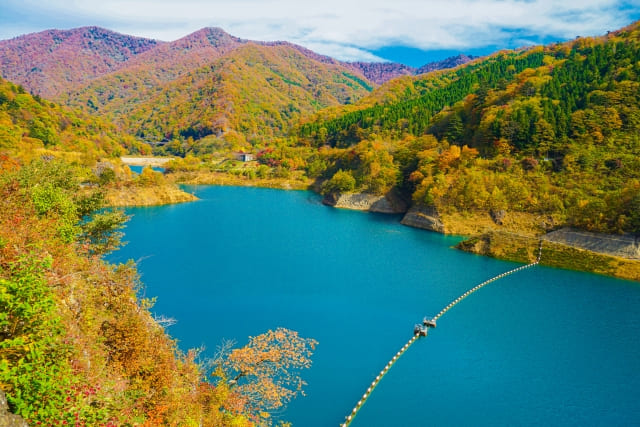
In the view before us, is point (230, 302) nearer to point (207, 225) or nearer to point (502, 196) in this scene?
point (207, 225)

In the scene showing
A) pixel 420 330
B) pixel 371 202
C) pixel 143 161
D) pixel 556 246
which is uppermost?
pixel 556 246

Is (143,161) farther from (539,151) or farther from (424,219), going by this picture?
(539,151)

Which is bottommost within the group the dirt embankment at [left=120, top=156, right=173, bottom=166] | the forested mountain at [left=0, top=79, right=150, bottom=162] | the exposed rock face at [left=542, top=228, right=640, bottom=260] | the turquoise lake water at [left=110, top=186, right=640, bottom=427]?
the turquoise lake water at [left=110, top=186, right=640, bottom=427]

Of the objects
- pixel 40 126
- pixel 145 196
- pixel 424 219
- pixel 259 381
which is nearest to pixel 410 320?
pixel 259 381

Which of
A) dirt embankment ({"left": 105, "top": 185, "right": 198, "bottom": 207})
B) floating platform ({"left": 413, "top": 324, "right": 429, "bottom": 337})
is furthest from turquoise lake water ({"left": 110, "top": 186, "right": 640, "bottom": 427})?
dirt embankment ({"left": 105, "top": 185, "right": 198, "bottom": 207})

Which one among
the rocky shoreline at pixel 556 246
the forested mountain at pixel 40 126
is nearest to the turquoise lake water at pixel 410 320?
the rocky shoreline at pixel 556 246

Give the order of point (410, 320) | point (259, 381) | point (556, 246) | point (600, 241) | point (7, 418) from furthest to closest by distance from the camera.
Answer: point (556, 246) < point (600, 241) < point (410, 320) < point (259, 381) < point (7, 418)

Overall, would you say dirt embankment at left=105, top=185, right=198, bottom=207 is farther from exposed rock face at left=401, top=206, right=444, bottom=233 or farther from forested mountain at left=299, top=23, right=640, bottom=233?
exposed rock face at left=401, top=206, right=444, bottom=233
